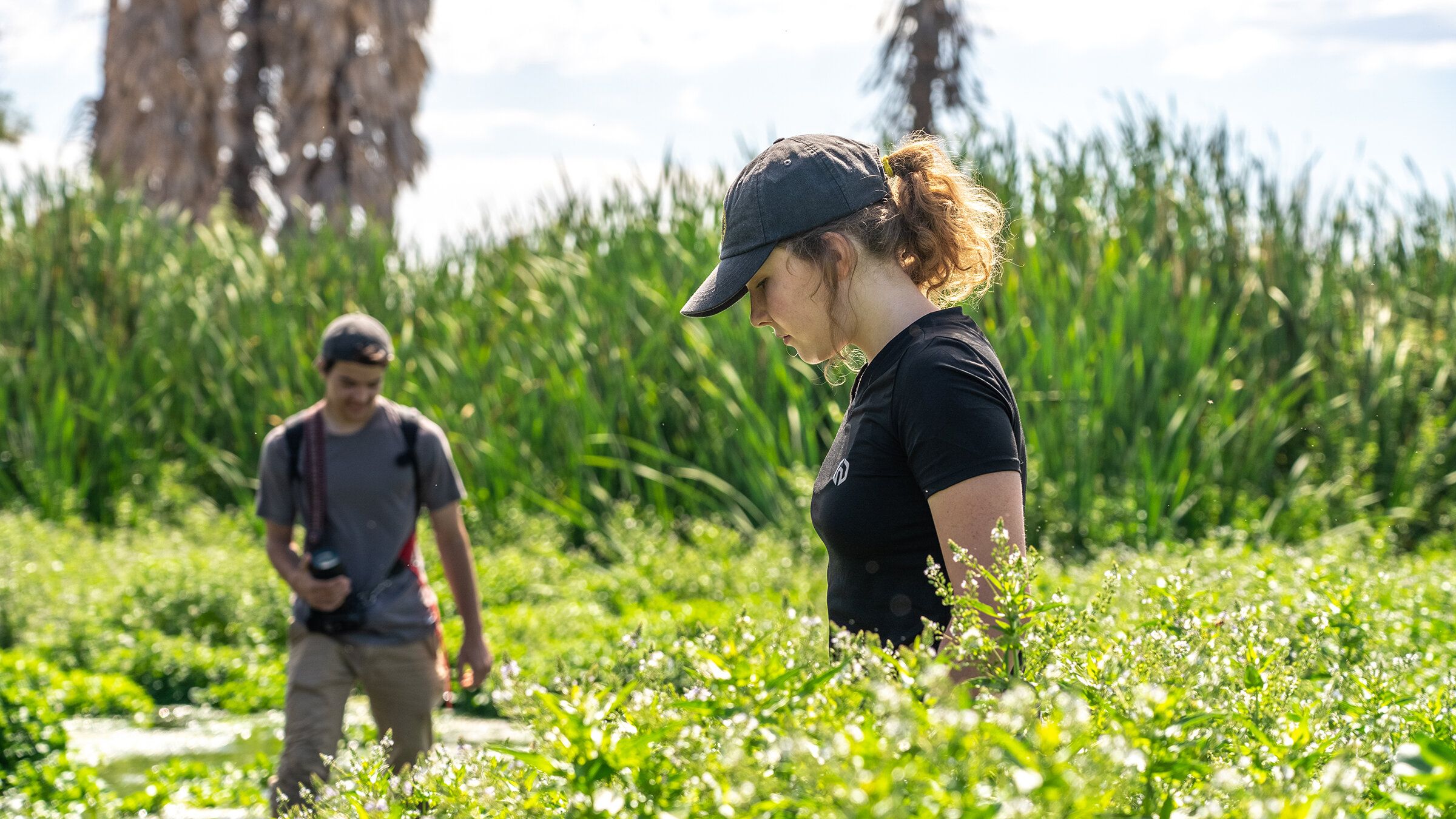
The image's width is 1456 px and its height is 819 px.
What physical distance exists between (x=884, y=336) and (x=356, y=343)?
258cm

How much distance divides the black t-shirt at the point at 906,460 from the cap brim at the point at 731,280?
246 millimetres

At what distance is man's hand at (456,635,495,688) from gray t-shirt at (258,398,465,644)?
140 mm

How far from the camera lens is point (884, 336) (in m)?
1.91

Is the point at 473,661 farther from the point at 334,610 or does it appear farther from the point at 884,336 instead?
the point at 884,336

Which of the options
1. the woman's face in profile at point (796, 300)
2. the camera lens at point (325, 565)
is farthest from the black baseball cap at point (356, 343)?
the woman's face in profile at point (796, 300)

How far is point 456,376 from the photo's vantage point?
30.5 feet

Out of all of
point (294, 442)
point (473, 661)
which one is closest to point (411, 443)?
point (294, 442)

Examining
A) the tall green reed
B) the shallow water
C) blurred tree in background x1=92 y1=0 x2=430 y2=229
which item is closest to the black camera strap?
the shallow water

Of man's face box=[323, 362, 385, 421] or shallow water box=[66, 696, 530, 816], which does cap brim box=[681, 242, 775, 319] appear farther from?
shallow water box=[66, 696, 530, 816]

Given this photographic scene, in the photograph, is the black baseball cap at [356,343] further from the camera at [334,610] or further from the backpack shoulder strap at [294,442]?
the camera at [334,610]

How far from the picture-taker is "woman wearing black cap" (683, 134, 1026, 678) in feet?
5.57

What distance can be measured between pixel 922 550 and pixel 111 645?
20.6 ft

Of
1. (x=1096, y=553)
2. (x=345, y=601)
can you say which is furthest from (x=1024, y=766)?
(x=1096, y=553)

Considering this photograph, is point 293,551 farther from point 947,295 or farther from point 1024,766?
point 1024,766
